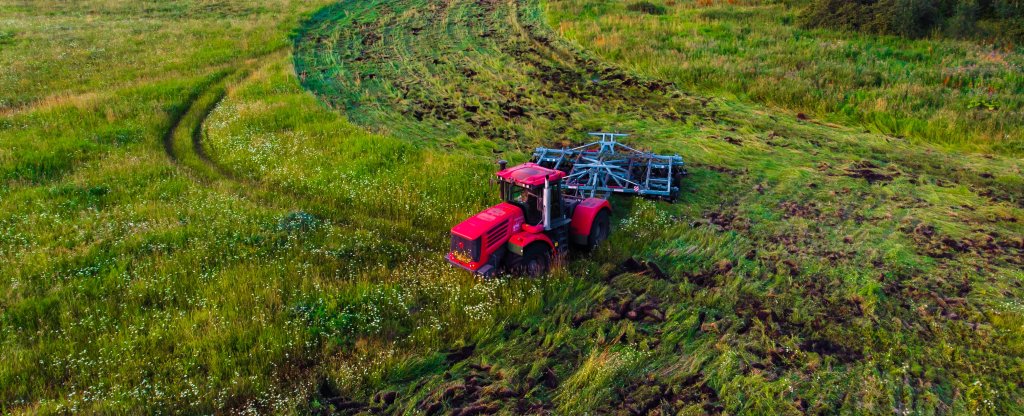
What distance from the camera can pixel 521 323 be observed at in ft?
29.5

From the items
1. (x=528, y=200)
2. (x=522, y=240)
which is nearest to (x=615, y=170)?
(x=528, y=200)

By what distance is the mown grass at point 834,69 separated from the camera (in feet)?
53.6

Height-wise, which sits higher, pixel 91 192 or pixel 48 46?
pixel 48 46

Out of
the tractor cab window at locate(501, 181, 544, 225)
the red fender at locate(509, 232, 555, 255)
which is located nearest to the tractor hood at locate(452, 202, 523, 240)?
the tractor cab window at locate(501, 181, 544, 225)

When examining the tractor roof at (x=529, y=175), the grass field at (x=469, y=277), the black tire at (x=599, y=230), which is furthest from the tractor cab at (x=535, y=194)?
the grass field at (x=469, y=277)

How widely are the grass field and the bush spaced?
8856mm

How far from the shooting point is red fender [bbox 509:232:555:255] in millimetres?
9812

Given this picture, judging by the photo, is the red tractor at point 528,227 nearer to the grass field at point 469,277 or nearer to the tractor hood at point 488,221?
the tractor hood at point 488,221

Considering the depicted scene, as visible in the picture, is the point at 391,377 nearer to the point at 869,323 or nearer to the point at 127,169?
the point at 869,323

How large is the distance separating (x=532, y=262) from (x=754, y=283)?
3618 mm

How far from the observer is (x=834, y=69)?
19.9 metres

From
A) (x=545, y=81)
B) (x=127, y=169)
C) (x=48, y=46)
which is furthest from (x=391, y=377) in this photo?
(x=48, y=46)

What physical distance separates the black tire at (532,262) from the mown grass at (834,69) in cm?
1185

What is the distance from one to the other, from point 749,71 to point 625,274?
519 inches
